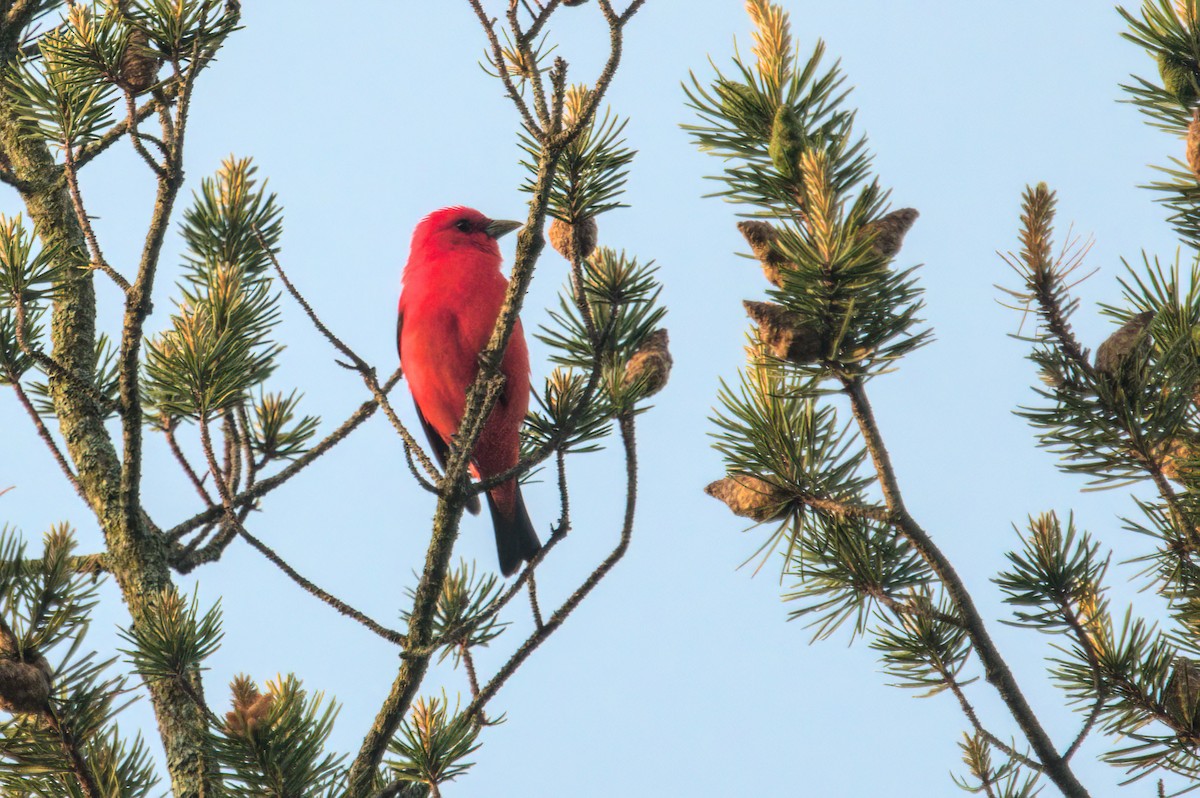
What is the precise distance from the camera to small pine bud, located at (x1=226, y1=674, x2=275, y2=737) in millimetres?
1983

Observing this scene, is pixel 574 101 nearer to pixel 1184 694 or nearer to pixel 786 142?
pixel 786 142

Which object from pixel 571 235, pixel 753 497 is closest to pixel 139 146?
pixel 571 235

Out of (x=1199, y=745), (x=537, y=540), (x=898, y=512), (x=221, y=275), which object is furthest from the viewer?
(x=537, y=540)

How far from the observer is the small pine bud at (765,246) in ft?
6.17

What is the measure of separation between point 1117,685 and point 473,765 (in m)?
1.20

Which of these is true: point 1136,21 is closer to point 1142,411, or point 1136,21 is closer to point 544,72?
point 1142,411

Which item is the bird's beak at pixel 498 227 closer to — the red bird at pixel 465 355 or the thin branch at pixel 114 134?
the red bird at pixel 465 355

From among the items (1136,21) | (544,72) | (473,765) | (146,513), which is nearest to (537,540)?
(146,513)

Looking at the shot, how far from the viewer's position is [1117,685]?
2039 millimetres

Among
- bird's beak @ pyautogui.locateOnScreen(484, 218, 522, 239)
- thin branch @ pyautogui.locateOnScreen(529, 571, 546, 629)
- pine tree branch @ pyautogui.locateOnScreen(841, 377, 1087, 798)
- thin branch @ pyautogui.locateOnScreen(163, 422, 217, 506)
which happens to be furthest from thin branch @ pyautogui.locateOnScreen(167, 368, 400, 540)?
bird's beak @ pyautogui.locateOnScreen(484, 218, 522, 239)

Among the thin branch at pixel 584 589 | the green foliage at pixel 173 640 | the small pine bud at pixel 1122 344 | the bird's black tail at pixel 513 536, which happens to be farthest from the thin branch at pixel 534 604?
the bird's black tail at pixel 513 536

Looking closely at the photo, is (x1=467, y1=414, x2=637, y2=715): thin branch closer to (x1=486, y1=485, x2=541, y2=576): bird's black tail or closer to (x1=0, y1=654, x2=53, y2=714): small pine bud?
(x1=0, y1=654, x2=53, y2=714): small pine bud

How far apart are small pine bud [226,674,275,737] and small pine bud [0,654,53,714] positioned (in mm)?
416

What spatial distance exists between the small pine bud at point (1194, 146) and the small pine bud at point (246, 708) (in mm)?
1882
